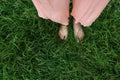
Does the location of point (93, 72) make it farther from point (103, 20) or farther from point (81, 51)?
point (103, 20)

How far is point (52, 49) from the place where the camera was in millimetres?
2398

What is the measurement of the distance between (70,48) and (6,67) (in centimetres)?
50

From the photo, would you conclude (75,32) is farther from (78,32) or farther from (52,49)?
(52,49)

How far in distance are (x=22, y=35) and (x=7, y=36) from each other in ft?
0.38

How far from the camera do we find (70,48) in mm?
2391

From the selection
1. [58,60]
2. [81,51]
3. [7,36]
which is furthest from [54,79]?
[7,36]

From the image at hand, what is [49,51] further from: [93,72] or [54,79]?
[93,72]

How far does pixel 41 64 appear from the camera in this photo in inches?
93.0

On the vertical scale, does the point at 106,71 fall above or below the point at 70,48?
below

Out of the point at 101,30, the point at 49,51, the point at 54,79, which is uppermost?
the point at 101,30

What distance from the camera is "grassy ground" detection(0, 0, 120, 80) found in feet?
7.69

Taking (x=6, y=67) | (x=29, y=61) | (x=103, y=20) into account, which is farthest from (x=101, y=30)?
(x=6, y=67)

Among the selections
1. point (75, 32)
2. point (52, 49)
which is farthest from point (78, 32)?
point (52, 49)

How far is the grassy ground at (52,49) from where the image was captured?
2.34 metres
